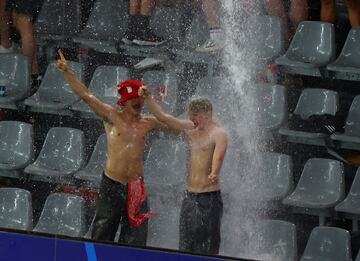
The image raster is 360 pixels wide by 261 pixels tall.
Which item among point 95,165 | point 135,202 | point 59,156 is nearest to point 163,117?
point 135,202

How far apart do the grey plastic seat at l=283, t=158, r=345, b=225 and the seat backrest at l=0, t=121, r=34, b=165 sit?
1598mm

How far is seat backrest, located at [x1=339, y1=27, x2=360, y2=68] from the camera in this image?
6965 millimetres

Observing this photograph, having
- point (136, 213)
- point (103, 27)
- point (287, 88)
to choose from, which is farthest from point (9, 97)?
point (287, 88)

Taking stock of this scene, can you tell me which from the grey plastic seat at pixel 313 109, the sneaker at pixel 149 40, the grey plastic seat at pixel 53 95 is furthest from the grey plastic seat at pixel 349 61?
the grey plastic seat at pixel 53 95

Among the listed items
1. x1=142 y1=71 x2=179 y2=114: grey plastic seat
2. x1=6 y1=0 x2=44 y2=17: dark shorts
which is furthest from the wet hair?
x1=6 y1=0 x2=44 y2=17: dark shorts

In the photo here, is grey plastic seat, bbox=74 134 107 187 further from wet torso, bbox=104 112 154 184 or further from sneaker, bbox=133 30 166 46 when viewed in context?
sneaker, bbox=133 30 166 46

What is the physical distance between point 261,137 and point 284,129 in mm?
131

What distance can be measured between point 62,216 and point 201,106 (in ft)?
3.41

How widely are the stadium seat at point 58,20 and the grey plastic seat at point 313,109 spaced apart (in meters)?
1.46

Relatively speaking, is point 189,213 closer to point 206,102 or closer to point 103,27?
point 206,102

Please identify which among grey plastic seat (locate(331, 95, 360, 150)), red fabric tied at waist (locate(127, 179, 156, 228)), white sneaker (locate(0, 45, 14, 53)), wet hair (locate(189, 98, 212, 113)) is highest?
white sneaker (locate(0, 45, 14, 53))

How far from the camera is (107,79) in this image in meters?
7.31

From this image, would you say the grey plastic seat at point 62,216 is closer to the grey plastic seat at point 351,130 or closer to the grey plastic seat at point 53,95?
the grey plastic seat at point 53,95

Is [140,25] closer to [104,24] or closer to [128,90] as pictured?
[104,24]
